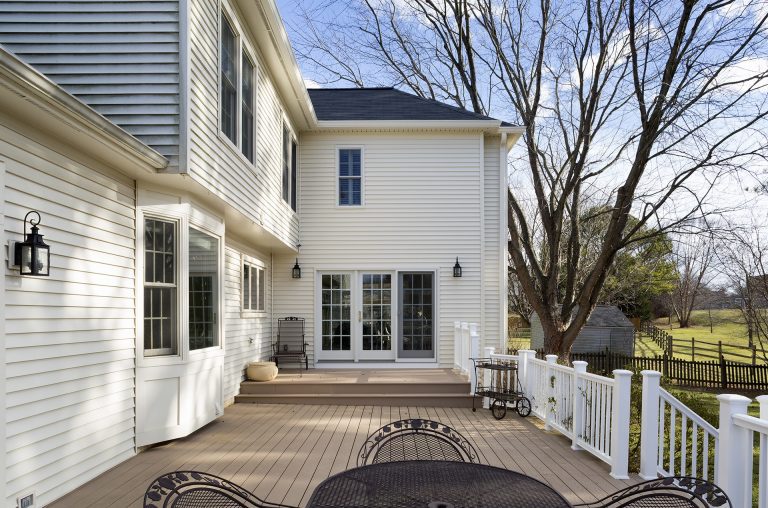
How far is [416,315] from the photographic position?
1057 cm

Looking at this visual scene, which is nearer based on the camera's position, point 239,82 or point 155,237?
point 155,237

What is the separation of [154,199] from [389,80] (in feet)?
38.2

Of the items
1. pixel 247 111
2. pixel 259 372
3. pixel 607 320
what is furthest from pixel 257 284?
pixel 607 320

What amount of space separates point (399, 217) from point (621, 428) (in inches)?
263

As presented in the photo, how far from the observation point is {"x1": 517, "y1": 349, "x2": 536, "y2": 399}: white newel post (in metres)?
7.36

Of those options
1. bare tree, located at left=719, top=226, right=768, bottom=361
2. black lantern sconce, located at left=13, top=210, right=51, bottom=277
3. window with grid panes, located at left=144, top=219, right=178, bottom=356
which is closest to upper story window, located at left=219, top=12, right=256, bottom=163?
window with grid panes, located at left=144, top=219, right=178, bottom=356

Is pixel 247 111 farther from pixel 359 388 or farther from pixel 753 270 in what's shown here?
pixel 753 270

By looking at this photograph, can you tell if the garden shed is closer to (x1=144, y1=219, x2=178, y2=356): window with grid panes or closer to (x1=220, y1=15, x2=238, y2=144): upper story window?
(x1=220, y1=15, x2=238, y2=144): upper story window

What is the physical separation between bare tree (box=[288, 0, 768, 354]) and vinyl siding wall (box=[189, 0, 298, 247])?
5852 millimetres

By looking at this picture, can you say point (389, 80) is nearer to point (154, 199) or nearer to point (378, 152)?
point (378, 152)

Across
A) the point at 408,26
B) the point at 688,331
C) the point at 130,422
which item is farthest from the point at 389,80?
the point at 688,331

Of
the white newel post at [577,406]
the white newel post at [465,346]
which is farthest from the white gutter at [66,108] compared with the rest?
the white newel post at [465,346]

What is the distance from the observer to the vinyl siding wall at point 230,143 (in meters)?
5.07

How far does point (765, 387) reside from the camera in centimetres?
1280
